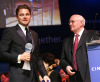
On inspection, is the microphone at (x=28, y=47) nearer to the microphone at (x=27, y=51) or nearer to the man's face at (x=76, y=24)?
the microphone at (x=27, y=51)

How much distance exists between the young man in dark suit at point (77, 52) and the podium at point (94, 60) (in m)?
0.58

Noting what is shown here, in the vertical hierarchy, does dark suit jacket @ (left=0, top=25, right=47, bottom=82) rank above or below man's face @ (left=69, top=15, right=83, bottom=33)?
below

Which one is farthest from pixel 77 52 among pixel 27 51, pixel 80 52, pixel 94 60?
pixel 27 51

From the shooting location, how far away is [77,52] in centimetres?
250

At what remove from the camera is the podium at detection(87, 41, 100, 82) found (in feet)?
5.74

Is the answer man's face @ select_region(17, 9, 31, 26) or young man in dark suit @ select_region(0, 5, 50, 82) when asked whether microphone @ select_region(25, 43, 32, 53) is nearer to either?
young man in dark suit @ select_region(0, 5, 50, 82)

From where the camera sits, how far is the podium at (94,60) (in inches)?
68.9

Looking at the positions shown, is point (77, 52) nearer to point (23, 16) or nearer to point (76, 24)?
point (76, 24)

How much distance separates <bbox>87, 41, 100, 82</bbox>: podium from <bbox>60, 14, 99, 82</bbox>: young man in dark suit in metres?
0.58

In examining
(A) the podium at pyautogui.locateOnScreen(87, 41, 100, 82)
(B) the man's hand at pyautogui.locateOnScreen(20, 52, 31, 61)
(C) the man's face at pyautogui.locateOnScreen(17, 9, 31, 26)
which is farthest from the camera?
(C) the man's face at pyautogui.locateOnScreen(17, 9, 31, 26)

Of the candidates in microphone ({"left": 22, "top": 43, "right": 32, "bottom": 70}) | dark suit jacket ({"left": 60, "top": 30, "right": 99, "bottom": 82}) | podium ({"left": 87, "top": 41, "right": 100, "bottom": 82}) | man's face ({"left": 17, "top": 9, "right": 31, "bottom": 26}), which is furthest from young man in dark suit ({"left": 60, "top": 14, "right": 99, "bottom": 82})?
man's face ({"left": 17, "top": 9, "right": 31, "bottom": 26})

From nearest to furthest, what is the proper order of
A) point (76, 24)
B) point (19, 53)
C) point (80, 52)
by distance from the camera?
point (19, 53)
point (80, 52)
point (76, 24)

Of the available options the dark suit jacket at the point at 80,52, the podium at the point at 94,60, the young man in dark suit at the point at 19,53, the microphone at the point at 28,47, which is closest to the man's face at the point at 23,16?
the young man in dark suit at the point at 19,53

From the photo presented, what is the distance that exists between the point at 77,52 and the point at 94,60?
2.39ft
